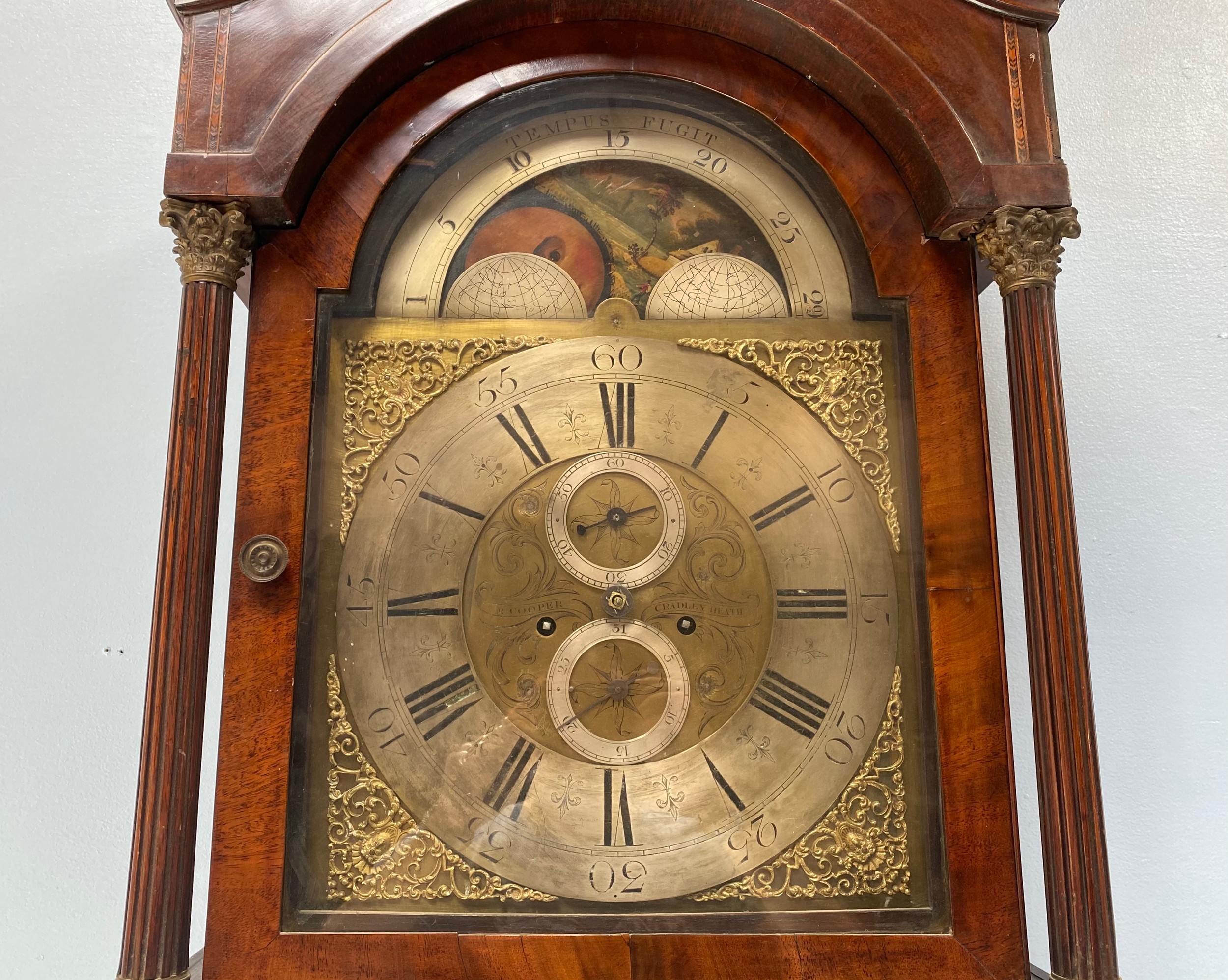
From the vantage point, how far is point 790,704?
1720 millimetres

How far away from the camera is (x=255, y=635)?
5.51 ft

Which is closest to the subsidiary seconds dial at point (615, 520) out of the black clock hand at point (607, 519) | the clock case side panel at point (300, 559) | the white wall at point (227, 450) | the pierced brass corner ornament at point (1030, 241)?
the black clock hand at point (607, 519)

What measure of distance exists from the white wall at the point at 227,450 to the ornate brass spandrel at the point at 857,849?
734 millimetres

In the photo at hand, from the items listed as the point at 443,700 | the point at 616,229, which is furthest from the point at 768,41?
the point at 443,700

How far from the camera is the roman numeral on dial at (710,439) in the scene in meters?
1.79

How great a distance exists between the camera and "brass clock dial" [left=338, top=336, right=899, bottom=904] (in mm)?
1675

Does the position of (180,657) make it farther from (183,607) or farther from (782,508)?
(782,508)

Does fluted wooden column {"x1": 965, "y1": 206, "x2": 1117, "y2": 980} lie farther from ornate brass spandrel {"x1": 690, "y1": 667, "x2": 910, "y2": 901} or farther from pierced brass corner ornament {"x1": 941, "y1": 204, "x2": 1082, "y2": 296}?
ornate brass spandrel {"x1": 690, "y1": 667, "x2": 910, "y2": 901}

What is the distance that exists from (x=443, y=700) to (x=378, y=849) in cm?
25

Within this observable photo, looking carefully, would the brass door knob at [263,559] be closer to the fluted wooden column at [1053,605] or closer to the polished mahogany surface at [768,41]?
the polished mahogany surface at [768,41]

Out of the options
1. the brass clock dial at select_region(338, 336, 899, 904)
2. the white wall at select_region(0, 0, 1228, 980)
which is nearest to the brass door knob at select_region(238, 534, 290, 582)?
the brass clock dial at select_region(338, 336, 899, 904)

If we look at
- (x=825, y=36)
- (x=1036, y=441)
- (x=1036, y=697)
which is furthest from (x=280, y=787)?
(x=825, y=36)

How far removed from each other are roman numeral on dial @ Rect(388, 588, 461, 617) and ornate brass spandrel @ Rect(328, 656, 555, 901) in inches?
6.8

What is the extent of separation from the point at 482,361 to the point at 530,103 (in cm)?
49
